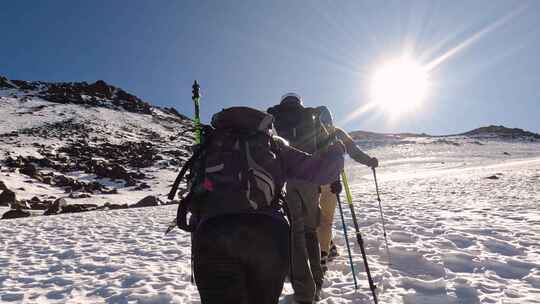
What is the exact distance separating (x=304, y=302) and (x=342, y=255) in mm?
2778

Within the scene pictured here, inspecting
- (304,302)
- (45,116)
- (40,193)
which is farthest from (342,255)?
(45,116)

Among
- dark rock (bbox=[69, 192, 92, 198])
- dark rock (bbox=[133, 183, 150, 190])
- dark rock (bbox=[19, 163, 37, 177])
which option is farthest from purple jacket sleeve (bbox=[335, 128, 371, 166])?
dark rock (bbox=[19, 163, 37, 177])

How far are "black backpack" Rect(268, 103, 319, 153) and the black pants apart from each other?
1.65 meters

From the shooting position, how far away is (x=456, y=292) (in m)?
4.18

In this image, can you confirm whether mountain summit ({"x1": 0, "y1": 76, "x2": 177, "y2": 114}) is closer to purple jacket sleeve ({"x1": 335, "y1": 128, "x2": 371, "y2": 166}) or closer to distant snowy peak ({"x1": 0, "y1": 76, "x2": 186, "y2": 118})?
distant snowy peak ({"x1": 0, "y1": 76, "x2": 186, "y2": 118})

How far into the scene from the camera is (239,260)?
78.6 inches

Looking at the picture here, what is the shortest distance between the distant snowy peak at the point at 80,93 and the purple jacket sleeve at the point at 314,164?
82237 mm

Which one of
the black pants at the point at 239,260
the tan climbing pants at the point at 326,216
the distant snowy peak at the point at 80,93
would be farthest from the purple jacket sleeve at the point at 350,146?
the distant snowy peak at the point at 80,93

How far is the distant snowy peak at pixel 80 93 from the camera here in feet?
246

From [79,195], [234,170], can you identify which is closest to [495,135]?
[79,195]

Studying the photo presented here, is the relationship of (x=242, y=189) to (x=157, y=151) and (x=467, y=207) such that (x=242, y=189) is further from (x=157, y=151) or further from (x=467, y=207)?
(x=157, y=151)

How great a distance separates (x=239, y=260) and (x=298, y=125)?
1.99 meters

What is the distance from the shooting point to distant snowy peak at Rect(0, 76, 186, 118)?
246 ft

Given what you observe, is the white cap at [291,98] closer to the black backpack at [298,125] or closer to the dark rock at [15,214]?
the black backpack at [298,125]
